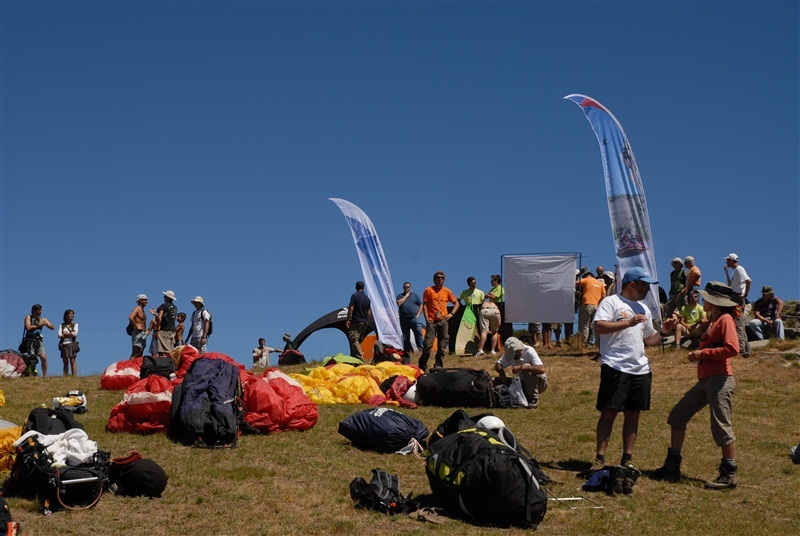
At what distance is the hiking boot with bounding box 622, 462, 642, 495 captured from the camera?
8.85 meters

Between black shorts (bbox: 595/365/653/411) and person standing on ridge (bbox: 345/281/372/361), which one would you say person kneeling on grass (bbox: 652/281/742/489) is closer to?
black shorts (bbox: 595/365/653/411)

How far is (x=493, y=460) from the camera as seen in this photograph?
768 centimetres

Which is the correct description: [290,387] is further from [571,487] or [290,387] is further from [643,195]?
[643,195]

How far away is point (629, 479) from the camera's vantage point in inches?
353

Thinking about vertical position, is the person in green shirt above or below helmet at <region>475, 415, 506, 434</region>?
above

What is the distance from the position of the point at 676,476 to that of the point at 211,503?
188 inches

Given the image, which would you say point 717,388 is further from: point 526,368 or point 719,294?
point 526,368

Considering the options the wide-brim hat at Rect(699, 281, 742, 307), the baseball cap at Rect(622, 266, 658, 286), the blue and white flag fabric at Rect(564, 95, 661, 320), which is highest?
the blue and white flag fabric at Rect(564, 95, 661, 320)

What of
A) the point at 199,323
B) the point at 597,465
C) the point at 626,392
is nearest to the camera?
the point at 626,392

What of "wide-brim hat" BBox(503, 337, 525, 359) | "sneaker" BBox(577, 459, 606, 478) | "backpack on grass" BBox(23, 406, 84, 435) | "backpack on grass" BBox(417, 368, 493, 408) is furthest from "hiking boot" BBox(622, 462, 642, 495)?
"wide-brim hat" BBox(503, 337, 525, 359)

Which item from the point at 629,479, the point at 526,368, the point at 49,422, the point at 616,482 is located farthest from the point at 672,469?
the point at 49,422

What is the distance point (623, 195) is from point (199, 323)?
10.3 m

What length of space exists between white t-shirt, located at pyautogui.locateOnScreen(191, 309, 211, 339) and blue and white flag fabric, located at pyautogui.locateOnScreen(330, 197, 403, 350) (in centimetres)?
416

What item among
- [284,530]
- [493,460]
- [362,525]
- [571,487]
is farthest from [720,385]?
[284,530]
